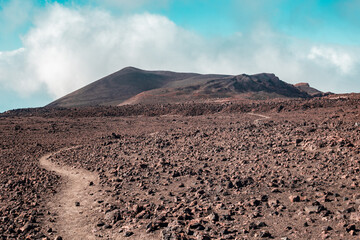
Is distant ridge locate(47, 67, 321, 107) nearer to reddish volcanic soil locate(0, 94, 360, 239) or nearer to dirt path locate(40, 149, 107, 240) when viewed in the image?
reddish volcanic soil locate(0, 94, 360, 239)

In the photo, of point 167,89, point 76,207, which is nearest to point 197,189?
point 76,207

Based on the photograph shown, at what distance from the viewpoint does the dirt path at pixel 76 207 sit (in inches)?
292

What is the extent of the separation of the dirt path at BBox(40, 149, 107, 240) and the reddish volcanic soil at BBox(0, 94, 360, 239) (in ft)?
0.10

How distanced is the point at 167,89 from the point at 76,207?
212ft

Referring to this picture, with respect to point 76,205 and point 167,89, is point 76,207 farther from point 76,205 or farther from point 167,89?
point 167,89

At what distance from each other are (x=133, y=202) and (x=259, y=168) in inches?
164

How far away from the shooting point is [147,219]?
7.21 meters

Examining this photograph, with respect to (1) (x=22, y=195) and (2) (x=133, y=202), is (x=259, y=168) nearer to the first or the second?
(2) (x=133, y=202)

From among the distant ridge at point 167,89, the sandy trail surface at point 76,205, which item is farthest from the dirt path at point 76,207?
the distant ridge at point 167,89

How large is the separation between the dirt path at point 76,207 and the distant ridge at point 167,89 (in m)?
45.3

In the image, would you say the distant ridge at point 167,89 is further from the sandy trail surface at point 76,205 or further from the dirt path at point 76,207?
the dirt path at point 76,207

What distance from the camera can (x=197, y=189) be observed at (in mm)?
8828

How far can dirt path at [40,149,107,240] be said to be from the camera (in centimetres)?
741

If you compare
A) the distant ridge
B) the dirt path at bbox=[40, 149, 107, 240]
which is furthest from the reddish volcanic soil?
the distant ridge
